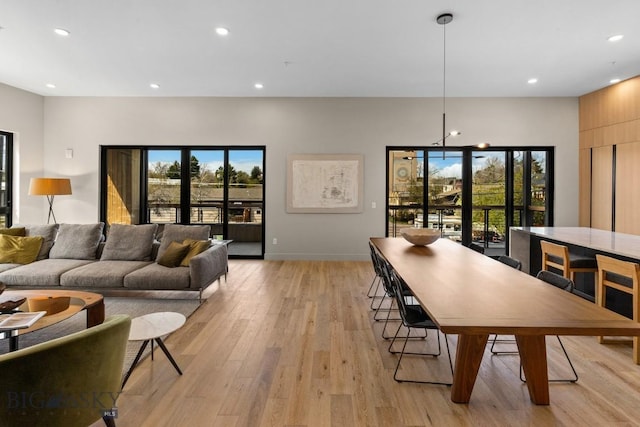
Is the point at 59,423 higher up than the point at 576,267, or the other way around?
the point at 576,267

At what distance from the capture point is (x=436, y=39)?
4.09 metres

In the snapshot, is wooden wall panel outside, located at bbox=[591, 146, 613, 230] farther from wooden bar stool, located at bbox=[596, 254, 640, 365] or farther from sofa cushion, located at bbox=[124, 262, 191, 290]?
sofa cushion, located at bbox=[124, 262, 191, 290]

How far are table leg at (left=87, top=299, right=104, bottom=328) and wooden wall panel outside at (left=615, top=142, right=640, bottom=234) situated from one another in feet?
23.2

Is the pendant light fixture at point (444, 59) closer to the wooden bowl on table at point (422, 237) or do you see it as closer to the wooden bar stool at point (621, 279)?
the wooden bowl on table at point (422, 237)

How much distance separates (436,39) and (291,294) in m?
3.61

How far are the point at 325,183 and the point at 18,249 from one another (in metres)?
4.66

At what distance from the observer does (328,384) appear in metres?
2.30

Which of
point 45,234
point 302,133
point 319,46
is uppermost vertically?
point 319,46

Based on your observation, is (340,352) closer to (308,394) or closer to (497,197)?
(308,394)

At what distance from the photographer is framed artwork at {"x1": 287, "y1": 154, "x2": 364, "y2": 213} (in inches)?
258

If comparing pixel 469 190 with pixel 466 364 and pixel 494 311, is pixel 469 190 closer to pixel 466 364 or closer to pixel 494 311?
pixel 466 364

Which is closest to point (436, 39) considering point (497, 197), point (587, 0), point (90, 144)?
point (587, 0)

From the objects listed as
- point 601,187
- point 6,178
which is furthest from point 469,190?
point 6,178

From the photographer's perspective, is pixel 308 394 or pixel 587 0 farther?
pixel 587 0
